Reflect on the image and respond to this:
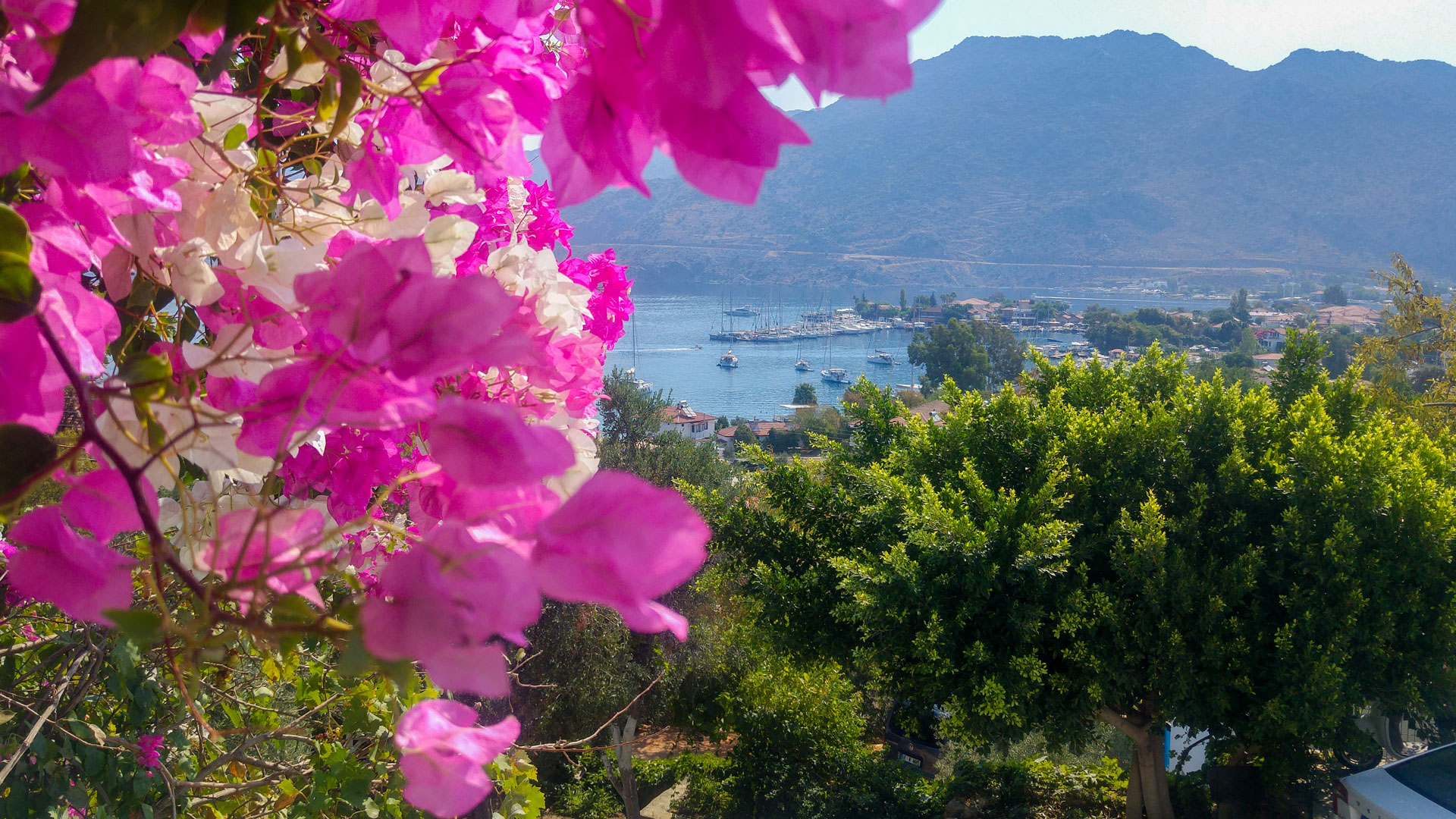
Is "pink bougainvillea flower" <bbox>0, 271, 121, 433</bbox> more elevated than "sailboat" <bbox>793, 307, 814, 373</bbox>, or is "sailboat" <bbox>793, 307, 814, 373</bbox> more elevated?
"pink bougainvillea flower" <bbox>0, 271, 121, 433</bbox>

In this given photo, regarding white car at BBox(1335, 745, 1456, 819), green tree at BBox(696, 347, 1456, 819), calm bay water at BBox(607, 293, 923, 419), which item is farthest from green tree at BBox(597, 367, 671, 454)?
calm bay water at BBox(607, 293, 923, 419)

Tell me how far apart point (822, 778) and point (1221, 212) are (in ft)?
263

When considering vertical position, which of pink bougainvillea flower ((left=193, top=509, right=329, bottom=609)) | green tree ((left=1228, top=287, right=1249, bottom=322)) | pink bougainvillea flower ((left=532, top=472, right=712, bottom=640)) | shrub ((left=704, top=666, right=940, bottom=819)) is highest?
pink bougainvillea flower ((left=532, top=472, right=712, bottom=640))

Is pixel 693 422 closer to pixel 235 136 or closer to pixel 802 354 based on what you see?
pixel 802 354

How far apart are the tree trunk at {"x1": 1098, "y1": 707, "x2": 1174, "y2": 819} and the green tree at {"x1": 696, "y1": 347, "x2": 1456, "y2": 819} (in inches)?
1.1

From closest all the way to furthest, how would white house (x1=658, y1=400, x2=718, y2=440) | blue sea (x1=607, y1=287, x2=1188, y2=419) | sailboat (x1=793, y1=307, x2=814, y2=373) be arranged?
white house (x1=658, y1=400, x2=718, y2=440) < blue sea (x1=607, y1=287, x2=1188, y2=419) < sailboat (x1=793, y1=307, x2=814, y2=373)

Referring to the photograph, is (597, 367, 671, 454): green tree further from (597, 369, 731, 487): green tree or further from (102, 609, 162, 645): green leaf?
(102, 609, 162, 645): green leaf

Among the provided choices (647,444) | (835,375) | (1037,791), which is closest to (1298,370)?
(1037,791)

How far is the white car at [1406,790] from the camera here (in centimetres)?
442

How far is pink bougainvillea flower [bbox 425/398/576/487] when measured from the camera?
25 centimetres

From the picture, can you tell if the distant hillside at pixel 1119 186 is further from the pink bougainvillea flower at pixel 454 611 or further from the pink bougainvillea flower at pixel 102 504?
the pink bougainvillea flower at pixel 454 611

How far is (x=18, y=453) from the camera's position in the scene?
27 centimetres

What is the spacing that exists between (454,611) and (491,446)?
0.06 metres

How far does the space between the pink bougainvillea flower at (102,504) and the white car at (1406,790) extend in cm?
589
